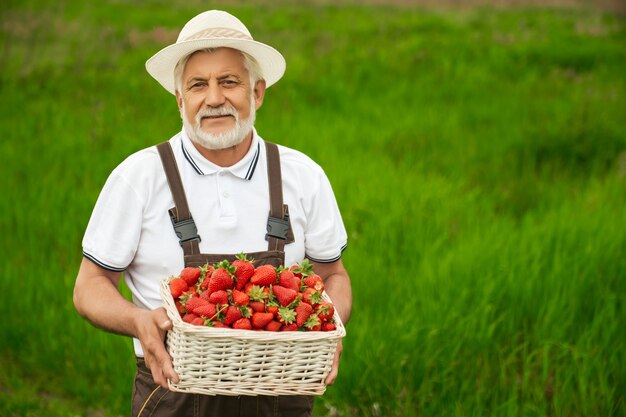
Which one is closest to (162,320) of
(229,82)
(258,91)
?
(229,82)

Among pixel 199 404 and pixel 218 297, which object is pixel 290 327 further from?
pixel 199 404

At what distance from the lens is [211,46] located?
2574mm

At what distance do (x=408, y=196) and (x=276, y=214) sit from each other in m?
3.19

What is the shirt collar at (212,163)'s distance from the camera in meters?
2.60

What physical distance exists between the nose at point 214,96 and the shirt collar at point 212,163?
158mm

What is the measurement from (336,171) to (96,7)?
7.89m

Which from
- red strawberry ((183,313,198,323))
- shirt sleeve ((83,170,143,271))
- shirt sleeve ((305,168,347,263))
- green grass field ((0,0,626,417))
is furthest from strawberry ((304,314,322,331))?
green grass field ((0,0,626,417))

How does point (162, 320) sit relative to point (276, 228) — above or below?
below

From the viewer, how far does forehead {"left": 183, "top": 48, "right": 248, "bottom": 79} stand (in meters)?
2.61

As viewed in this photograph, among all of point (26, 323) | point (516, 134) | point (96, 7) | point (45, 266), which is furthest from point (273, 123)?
point (96, 7)

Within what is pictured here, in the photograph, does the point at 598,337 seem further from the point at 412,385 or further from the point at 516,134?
the point at 516,134

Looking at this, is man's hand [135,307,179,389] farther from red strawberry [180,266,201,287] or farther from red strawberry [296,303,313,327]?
red strawberry [296,303,313,327]

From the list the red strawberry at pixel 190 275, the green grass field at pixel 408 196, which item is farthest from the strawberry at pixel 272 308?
the green grass field at pixel 408 196

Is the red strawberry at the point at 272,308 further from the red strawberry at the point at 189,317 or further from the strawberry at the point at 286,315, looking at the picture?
the red strawberry at the point at 189,317
